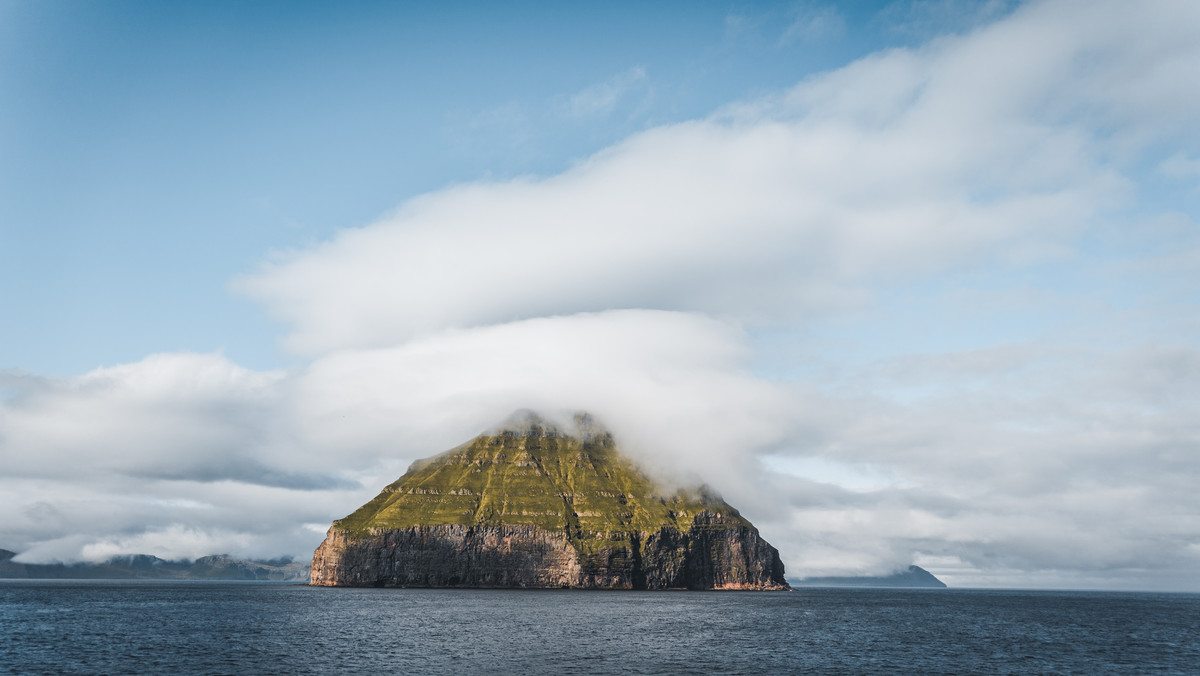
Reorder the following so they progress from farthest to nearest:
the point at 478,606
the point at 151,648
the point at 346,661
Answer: the point at 478,606
the point at 151,648
the point at 346,661

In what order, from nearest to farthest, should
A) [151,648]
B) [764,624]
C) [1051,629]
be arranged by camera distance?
1. [151,648]
2. [764,624]
3. [1051,629]

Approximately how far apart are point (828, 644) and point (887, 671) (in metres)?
28.3

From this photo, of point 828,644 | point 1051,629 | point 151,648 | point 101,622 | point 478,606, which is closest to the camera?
point 151,648

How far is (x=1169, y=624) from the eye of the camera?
18925 cm

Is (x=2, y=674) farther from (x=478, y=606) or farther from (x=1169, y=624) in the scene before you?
(x=1169, y=624)

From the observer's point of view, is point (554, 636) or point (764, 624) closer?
point (554, 636)

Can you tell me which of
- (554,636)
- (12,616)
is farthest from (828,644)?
(12,616)

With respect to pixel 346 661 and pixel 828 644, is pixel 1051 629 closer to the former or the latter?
pixel 828 644

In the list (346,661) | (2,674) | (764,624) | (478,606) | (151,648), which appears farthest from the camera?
(478,606)

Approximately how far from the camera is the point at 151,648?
99.1 metres

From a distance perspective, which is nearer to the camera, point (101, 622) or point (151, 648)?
point (151, 648)

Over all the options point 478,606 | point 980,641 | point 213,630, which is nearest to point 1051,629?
point 980,641

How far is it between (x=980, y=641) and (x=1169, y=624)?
104 meters

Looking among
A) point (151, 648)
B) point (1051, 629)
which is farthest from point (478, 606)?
point (1051, 629)
